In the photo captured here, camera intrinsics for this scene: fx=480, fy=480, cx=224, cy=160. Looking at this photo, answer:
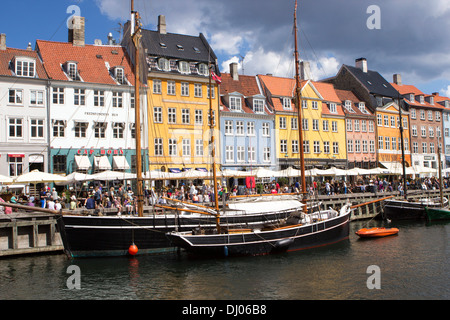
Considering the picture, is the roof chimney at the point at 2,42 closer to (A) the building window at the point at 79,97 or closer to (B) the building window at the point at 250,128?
(A) the building window at the point at 79,97

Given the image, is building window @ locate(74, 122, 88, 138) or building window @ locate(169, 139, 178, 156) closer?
building window @ locate(74, 122, 88, 138)

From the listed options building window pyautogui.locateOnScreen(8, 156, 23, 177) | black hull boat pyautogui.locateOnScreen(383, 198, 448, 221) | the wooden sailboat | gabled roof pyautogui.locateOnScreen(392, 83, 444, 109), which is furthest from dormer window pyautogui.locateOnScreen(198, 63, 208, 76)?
gabled roof pyautogui.locateOnScreen(392, 83, 444, 109)

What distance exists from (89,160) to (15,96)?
8.14 meters

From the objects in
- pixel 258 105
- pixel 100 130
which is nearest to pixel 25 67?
pixel 100 130

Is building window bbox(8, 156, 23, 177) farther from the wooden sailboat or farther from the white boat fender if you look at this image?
the white boat fender

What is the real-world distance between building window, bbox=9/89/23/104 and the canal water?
19240 millimetres

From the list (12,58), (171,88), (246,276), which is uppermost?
Result: (12,58)

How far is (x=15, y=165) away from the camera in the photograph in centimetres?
4003

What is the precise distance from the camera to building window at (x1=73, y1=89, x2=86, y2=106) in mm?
43281

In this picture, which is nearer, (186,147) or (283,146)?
(186,147)

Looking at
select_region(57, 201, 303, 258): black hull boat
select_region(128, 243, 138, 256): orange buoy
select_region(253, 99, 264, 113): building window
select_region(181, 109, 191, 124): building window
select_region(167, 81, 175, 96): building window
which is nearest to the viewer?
select_region(57, 201, 303, 258): black hull boat

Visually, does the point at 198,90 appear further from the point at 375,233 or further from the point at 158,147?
the point at 375,233

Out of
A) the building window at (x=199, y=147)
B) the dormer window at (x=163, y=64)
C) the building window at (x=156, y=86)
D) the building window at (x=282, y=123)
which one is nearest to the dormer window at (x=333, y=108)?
the building window at (x=282, y=123)

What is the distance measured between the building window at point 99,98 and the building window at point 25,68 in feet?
18.5
